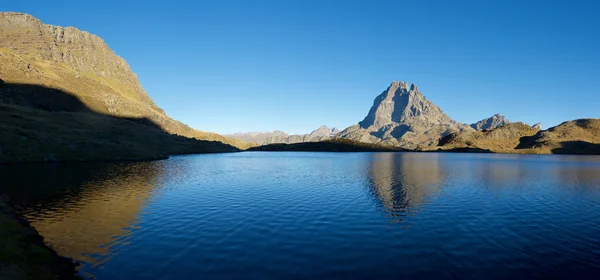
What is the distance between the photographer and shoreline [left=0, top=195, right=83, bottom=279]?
63.2ft

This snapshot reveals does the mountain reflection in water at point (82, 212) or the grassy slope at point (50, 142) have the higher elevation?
the grassy slope at point (50, 142)

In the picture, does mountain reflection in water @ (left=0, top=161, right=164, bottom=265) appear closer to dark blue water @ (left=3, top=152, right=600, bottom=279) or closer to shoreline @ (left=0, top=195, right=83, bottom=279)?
dark blue water @ (left=3, top=152, right=600, bottom=279)

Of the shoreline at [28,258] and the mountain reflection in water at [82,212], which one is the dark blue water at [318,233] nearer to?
the mountain reflection in water at [82,212]

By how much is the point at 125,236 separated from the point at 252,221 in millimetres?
13634

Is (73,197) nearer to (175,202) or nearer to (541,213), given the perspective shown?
(175,202)

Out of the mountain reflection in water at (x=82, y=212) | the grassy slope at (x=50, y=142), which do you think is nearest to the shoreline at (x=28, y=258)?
the mountain reflection in water at (x=82, y=212)

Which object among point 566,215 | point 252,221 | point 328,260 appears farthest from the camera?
point 566,215

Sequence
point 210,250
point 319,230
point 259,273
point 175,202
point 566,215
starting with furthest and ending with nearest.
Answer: point 175,202 → point 566,215 → point 319,230 → point 210,250 → point 259,273

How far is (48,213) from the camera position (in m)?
38.2

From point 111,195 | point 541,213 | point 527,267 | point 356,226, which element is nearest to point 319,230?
point 356,226

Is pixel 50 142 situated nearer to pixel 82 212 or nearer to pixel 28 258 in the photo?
pixel 82 212

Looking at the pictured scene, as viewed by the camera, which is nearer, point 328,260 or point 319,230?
point 328,260

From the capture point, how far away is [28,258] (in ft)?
72.1

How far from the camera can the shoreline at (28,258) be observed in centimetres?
1925
